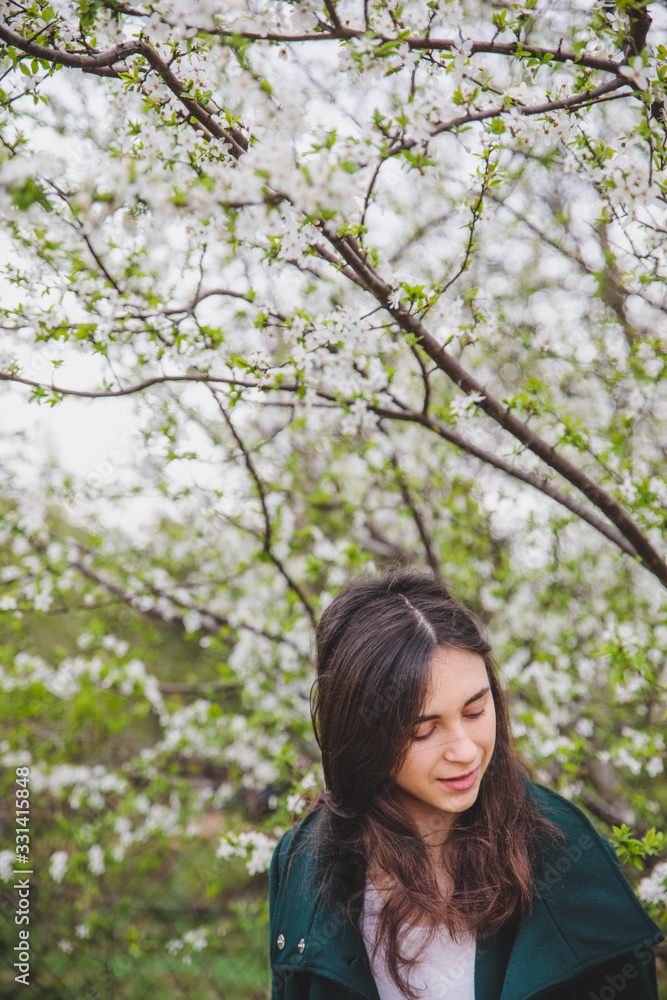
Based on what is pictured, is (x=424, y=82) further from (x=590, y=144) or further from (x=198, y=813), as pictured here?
(x=198, y=813)

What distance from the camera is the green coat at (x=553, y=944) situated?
120 cm

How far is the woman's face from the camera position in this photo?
4.17 feet

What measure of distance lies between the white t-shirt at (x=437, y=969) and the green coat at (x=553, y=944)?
40 mm

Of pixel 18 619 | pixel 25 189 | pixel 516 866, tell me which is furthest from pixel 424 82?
pixel 18 619

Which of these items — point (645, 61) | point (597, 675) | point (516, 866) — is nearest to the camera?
point (645, 61)

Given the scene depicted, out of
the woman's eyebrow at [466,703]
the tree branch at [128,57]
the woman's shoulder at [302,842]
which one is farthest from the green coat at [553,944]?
the tree branch at [128,57]

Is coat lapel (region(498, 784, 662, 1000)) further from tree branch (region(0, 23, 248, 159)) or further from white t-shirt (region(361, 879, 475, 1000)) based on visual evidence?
tree branch (region(0, 23, 248, 159))

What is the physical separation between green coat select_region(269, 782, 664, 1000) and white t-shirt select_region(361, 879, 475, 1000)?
0.04 meters

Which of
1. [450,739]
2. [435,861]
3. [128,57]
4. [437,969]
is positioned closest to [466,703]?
[450,739]

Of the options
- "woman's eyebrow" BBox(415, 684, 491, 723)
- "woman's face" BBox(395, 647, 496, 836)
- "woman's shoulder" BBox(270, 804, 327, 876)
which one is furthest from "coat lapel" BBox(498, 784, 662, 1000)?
"woman's shoulder" BBox(270, 804, 327, 876)

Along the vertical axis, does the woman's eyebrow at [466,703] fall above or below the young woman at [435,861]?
above

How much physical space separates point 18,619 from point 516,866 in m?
2.45

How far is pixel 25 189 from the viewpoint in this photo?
85 centimetres

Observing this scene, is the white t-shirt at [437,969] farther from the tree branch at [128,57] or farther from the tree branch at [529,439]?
the tree branch at [128,57]
